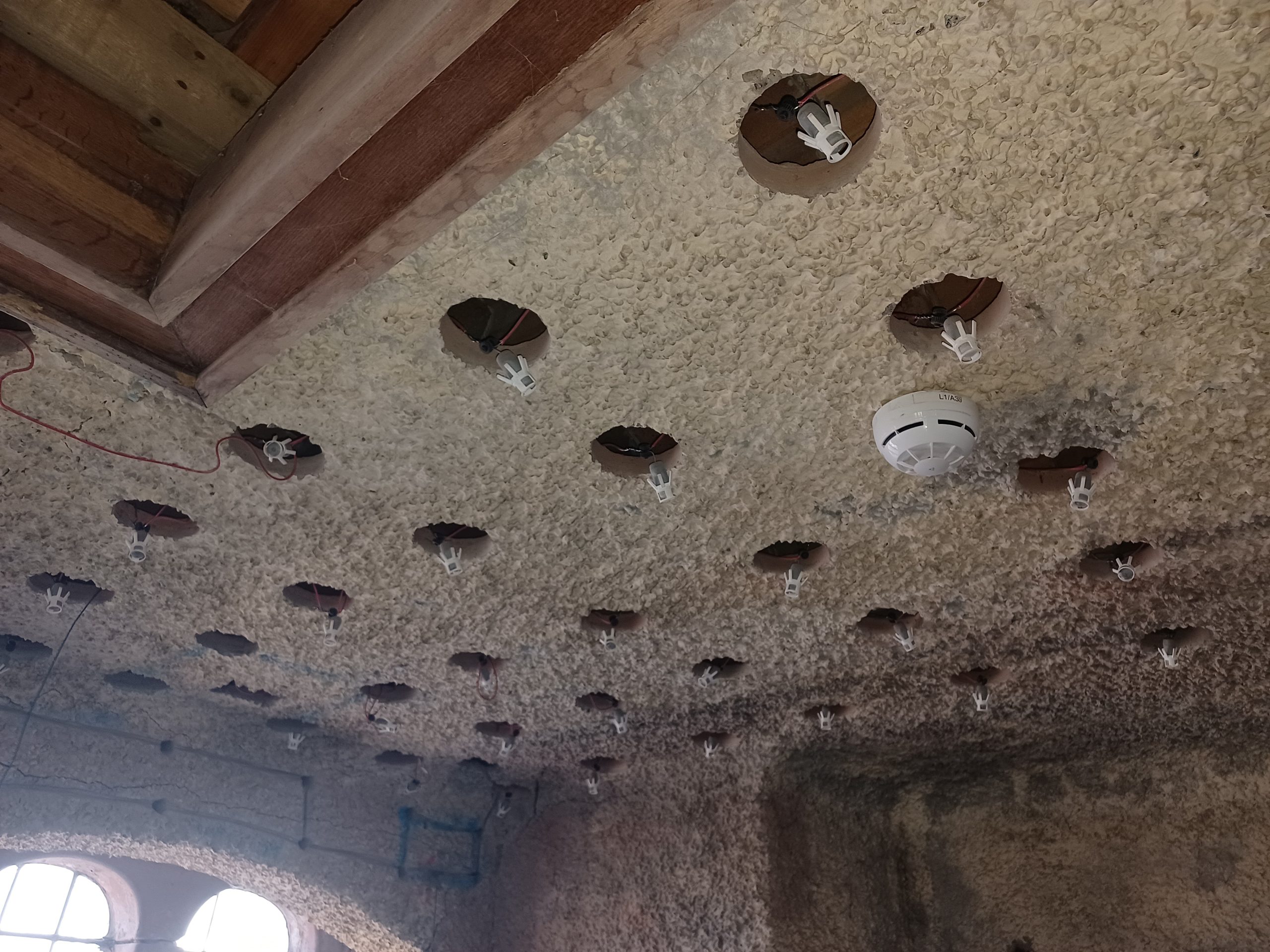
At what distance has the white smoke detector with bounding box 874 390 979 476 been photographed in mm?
1727

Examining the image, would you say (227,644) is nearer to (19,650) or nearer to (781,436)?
(19,650)

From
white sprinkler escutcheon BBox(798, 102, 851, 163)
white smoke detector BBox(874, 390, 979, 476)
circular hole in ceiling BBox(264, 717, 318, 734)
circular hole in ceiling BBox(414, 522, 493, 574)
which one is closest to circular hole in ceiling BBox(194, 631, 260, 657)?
circular hole in ceiling BBox(264, 717, 318, 734)

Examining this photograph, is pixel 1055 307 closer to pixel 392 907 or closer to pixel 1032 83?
pixel 1032 83

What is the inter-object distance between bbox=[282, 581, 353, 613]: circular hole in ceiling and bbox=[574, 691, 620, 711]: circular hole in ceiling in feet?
3.10

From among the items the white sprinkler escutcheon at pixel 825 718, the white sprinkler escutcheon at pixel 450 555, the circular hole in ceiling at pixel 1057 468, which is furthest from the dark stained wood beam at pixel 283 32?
the white sprinkler escutcheon at pixel 825 718

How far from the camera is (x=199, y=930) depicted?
4.52 metres

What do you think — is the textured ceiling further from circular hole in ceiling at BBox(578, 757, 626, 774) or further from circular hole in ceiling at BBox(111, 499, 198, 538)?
circular hole in ceiling at BBox(578, 757, 626, 774)

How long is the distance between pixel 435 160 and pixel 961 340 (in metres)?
0.96

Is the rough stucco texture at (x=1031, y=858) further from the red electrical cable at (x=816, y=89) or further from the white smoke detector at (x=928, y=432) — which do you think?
the red electrical cable at (x=816, y=89)

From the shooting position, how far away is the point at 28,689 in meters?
2.99

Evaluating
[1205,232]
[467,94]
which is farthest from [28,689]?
[1205,232]

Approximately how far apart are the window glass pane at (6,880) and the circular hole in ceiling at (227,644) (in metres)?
2.54

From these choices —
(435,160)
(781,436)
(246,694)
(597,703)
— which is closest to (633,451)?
(781,436)

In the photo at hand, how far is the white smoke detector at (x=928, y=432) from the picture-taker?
1727mm
